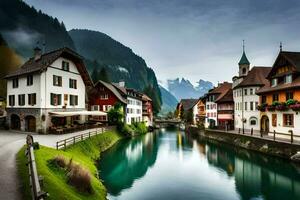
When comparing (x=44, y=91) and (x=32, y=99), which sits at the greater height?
(x=44, y=91)

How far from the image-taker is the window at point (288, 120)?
34.3 m

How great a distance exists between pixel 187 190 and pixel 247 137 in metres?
21.4

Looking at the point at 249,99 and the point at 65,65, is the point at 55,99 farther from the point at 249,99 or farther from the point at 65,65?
the point at 249,99

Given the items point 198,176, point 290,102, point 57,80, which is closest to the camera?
point 198,176

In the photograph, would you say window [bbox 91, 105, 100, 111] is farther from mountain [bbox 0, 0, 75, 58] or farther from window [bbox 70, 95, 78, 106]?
mountain [bbox 0, 0, 75, 58]

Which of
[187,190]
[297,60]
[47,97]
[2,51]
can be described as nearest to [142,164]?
[187,190]

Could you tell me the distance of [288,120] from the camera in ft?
115

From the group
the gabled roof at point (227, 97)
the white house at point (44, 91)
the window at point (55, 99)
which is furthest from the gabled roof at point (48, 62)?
the gabled roof at point (227, 97)

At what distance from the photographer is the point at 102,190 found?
61.3 feet

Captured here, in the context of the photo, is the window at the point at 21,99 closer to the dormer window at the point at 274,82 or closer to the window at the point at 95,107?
the window at the point at 95,107

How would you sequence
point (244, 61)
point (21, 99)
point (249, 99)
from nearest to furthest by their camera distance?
point (21, 99) < point (249, 99) < point (244, 61)

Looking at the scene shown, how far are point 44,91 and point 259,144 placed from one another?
3129cm

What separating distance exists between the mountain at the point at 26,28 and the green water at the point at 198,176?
447 feet

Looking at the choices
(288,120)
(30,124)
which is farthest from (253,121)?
(30,124)
